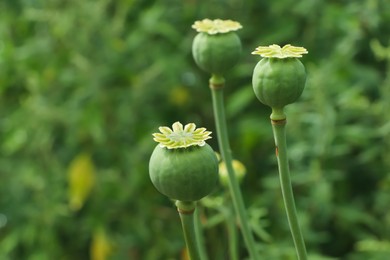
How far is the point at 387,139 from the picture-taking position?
1.17m

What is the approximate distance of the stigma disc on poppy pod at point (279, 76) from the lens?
486mm

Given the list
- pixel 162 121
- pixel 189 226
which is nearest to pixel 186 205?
pixel 189 226

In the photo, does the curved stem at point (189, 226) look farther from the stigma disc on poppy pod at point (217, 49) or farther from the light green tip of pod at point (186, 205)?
the stigma disc on poppy pod at point (217, 49)

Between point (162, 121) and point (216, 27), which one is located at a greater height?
point (216, 27)

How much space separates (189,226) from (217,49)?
0.19 metres

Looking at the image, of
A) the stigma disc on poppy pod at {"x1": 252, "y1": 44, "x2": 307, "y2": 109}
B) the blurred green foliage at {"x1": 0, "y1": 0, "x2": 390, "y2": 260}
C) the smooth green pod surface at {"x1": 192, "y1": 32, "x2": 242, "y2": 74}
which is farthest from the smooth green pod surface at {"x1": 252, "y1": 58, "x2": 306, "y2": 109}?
the blurred green foliage at {"x1": 0, "y1": 0, "x2": 390, "y2": 260}

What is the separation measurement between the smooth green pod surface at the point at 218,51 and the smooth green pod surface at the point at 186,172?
159 mm

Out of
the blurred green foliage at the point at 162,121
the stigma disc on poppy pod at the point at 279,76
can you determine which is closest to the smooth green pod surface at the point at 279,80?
the stigma disc on poppy pod at the point at 279,76

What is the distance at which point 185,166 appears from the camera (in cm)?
46

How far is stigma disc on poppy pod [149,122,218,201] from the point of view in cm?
46

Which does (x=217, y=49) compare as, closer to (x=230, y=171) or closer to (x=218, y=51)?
(x=218, y=51)

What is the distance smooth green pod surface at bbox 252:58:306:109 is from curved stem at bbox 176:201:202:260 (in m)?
0.09

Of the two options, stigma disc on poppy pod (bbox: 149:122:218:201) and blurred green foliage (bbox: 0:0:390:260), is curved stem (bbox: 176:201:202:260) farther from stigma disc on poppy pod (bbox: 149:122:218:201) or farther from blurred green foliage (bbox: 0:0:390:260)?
blurred green foliage (bbox: 0:0:390:260)

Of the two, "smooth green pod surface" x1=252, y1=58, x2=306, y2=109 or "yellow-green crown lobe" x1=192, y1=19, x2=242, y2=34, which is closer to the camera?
"smooth green pod surface" x1=252, y1=58, x2=306, y2=109
